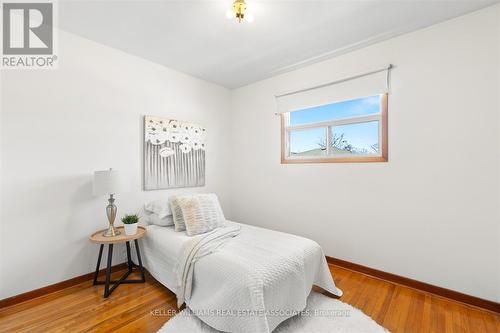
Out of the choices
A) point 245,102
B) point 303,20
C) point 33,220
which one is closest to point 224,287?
point 33,220

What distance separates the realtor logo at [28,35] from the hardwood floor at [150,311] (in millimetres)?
2101

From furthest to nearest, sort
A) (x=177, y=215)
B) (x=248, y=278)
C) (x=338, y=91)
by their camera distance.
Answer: (x=338, y=91)
(x=177, y=215)
(x=248, y=278)

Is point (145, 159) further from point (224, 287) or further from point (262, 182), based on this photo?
point (224, 287)

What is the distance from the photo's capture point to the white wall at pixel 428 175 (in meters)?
1.93

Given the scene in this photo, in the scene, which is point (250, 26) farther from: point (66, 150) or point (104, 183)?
point (66, 150)

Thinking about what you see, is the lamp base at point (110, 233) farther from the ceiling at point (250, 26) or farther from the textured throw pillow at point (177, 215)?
the ceiling at point (250, 26)

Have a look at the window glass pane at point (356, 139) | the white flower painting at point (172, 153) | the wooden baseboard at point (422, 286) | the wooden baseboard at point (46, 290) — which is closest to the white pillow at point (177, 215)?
the white flower painting at point (172, 153)

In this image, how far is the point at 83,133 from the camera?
236cm

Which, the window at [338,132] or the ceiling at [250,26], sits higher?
the ceiling at [250,26]

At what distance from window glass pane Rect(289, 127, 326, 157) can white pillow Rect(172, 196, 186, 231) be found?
5.55 feet

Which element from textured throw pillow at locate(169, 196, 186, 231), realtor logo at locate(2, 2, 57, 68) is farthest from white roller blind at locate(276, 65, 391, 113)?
realtor logo at locate(2, 2, 57, 68)

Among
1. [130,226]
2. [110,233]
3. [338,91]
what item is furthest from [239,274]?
[338,91]

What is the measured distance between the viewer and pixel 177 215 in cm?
245

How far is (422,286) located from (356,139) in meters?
1.61
